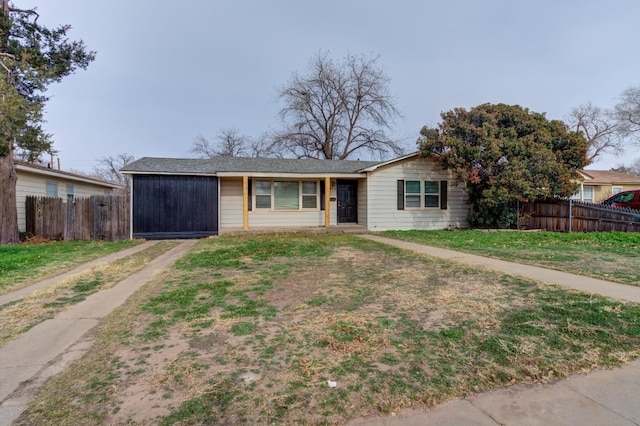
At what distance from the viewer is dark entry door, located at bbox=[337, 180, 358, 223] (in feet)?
50.2

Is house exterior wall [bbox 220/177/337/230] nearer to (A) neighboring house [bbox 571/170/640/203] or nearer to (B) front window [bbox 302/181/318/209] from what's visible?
(B) front window [bbox 302/181/318/209]

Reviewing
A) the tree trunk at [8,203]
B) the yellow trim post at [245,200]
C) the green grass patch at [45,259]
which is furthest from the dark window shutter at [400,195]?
the tree trunk at [8,203]

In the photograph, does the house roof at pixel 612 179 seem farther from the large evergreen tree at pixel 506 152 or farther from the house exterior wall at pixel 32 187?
the house exterior wall at pixel 32 187

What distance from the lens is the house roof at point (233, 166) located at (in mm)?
12766

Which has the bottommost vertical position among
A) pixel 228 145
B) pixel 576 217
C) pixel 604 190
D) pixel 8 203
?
pixel 576 217

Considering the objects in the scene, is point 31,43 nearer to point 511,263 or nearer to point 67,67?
point 67,67

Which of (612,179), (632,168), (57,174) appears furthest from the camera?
(632,168)

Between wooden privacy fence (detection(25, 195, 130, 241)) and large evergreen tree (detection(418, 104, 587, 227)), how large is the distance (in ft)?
40.6

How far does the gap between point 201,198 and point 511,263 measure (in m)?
10.9

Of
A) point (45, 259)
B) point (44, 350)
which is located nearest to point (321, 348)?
point (44, 350)

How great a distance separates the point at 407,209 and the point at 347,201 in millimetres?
2759

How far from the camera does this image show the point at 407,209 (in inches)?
580

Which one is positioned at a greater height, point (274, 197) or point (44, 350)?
point (274, 197)

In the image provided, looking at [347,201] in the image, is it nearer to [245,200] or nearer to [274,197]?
[274,197]
